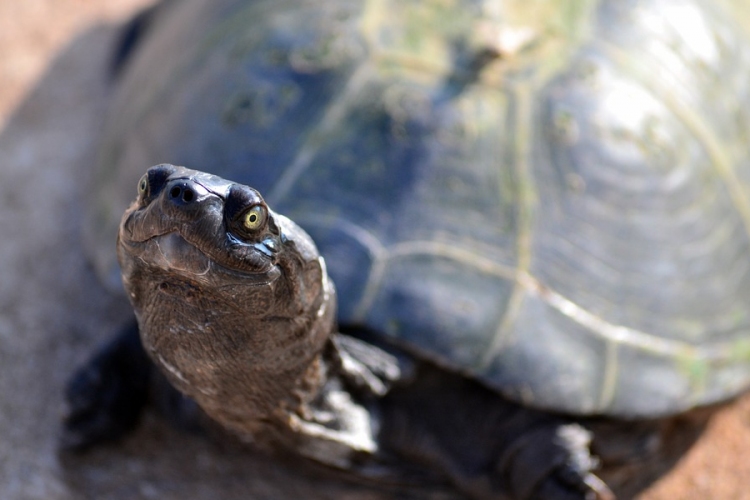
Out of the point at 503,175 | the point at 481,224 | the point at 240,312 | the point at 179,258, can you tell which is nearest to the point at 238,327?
the point at 240,312

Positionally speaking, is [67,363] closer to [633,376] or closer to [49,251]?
[49,251]

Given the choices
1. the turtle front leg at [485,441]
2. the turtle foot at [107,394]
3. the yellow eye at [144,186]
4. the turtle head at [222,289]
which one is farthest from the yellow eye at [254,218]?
the turtle foot at [107,394]

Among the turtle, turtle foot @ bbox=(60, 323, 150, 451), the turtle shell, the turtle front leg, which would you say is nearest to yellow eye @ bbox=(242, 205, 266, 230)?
the turtle

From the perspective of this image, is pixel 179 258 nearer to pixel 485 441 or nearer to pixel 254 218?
pixel 254 218

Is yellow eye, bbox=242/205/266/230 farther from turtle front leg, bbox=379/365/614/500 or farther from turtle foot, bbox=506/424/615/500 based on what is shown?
turtle foot, bbox=506/424/615/500

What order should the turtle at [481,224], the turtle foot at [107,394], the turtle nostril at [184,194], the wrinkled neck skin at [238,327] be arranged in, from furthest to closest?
the turtle foot at [107,394] < the turtle at [481,224] < the wrinkled neck skin at [238,327] < the turtle nostril at [184,194]

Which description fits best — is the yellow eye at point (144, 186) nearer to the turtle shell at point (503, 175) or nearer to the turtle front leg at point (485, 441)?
the turtle shell at point (503, 175)

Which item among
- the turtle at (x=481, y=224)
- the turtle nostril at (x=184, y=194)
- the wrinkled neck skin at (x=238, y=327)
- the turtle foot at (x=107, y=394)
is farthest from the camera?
the turtle foot at (x=107, y=394)

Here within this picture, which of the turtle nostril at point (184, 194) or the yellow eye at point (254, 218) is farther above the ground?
the turtle nostril at point (184, 194)
